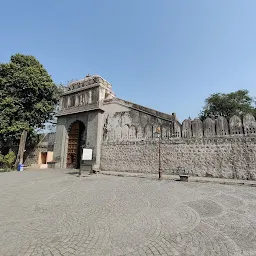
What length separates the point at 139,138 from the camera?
39.0ft

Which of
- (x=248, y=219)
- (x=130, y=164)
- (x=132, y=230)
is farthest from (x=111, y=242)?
(x=130, y=164)

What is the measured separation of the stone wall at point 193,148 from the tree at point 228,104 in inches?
575

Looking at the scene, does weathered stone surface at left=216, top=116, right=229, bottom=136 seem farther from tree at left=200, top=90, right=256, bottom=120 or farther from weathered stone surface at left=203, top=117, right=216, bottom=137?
tree at left=200, top=90, right=256, bottom=120

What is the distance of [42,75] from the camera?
1877 centimetres

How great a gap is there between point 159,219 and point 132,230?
77 cm

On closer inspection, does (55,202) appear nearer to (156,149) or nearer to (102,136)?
(156,149)

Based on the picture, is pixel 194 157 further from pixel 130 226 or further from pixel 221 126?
pixel 130 226

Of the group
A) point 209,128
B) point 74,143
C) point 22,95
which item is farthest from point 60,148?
point 209,128

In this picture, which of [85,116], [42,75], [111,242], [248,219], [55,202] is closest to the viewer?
[111,242]

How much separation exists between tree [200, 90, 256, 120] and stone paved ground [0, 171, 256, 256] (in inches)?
815

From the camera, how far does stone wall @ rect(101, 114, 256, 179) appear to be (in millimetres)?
8266

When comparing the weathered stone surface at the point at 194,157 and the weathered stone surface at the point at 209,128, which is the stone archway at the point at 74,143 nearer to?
the weathered stone surface at the point at 194,157

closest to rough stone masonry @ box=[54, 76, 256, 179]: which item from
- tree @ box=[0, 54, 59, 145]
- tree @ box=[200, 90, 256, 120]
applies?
tree @ box=[0, 54, 59, 145]

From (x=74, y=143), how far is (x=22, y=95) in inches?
313
